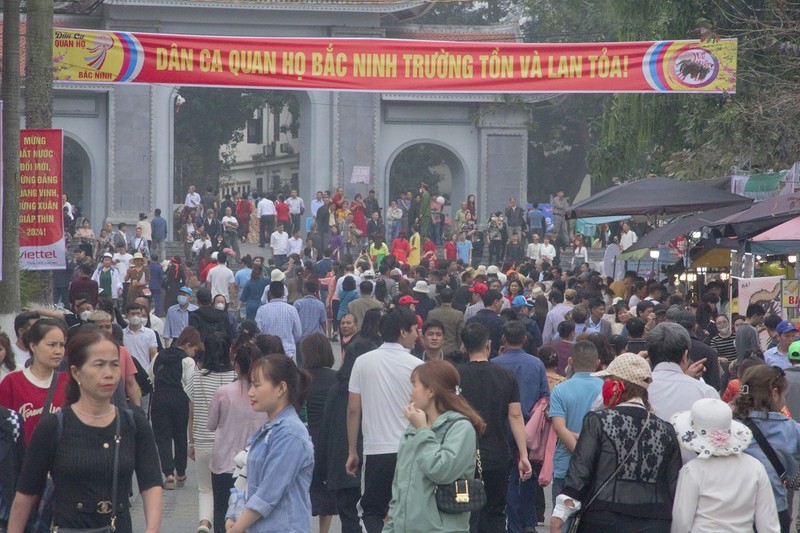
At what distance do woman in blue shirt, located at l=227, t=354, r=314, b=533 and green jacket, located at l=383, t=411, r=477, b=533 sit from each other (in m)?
0.42

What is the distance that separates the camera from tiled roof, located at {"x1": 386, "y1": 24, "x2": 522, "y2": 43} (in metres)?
37.2

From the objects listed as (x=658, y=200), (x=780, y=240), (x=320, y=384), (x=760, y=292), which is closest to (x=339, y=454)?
(x=320, y=384)

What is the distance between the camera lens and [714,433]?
5.41 metres

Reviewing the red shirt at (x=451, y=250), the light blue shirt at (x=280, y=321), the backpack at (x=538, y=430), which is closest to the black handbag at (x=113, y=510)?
the backpack at (x=538, y=430)

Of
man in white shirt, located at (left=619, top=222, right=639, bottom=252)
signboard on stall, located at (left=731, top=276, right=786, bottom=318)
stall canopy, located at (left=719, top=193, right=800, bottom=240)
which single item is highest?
stall canopy, located at (left=719, top=193, right=800, bottom=240)

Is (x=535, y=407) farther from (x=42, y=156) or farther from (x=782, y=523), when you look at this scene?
(x=42, y=156)

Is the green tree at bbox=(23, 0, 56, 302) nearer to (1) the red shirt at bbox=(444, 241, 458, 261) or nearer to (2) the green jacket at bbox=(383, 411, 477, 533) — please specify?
(2) the green jacket at bbox=(383, 411, 477, 533)

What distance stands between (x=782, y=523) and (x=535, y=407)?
2.72 meters

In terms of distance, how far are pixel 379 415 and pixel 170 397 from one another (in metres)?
3.83

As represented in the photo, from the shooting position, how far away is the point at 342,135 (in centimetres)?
3584

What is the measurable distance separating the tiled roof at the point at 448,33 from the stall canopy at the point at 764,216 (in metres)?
22.9

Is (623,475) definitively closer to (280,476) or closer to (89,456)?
(280,476)

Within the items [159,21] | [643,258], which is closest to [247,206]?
[159,21]

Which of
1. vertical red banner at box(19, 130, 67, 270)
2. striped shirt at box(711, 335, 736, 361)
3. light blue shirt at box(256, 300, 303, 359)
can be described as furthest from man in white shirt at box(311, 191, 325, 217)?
striped shirt at box(711, 335, 736, 361)
